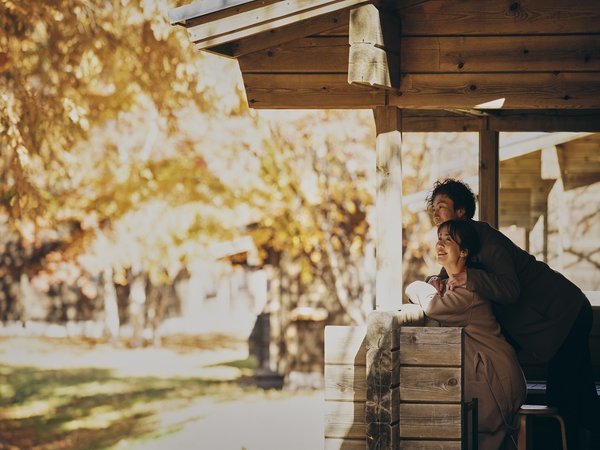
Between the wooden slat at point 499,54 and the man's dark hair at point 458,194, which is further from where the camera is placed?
the man's dark hair at point 458,194

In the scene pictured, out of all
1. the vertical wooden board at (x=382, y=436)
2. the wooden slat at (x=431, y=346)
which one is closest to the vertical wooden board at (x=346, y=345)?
the wooden slat at (x=431, y=346)

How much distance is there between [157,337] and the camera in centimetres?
3034

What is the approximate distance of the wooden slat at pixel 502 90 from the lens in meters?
6.23

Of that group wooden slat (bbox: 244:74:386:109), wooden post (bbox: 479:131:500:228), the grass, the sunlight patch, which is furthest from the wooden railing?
the sunlight patch

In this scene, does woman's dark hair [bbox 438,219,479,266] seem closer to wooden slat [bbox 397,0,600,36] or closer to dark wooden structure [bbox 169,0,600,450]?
dark wooden structure [bbox 169,0,600,450]

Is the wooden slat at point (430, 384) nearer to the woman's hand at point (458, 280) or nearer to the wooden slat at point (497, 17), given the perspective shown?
the woman's hand at point (458, 280)

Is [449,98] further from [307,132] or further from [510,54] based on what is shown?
[307,132]

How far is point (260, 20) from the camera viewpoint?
6105 millimetres

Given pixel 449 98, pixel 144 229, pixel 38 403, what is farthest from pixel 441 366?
pixel 38 403

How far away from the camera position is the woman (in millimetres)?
5973

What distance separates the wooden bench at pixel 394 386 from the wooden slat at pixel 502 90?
4.21 feet

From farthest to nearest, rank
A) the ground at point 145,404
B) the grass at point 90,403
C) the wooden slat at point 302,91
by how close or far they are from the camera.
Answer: the grass at point 90,403 < the ground at point 145,404 < the wooden slat at point 302,91

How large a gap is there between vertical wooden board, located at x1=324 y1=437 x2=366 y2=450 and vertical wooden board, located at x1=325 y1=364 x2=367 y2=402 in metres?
0.24

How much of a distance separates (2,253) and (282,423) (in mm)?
18397
